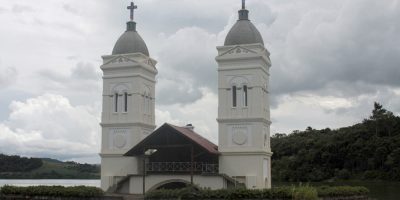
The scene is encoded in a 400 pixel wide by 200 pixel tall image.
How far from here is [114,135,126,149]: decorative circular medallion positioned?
4175 centimetres

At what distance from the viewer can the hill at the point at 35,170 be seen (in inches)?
3858

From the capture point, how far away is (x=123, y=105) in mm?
42406

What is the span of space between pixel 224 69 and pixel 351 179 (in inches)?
2181

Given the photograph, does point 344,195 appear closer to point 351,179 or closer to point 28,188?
point 28,188

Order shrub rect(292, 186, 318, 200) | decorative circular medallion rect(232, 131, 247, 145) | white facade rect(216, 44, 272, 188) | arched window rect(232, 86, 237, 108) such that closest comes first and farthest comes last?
shrub rect(292, 186, 318, 200), white facade rect(216, 44, 272, 188), decorative circular medallion rect(232, 131, 247, 145), arched window rect(232, 86, 237, 108)

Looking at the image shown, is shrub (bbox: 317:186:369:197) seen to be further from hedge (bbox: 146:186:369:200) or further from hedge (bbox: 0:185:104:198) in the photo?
hedge (bbox: 0:185:104:198)

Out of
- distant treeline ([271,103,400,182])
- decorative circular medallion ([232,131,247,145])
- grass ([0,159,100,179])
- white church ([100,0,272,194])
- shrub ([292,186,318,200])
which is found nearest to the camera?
shrub ([292,186,318,200])

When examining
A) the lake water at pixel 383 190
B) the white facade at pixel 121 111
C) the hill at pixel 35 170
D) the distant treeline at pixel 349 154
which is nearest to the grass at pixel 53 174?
the hill at pixel 35 170

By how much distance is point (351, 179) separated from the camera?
3462 inches

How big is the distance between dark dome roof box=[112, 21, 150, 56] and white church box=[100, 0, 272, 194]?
0.66 meters

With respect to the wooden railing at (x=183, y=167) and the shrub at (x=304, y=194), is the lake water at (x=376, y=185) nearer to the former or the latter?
the wooden railing at (x=183, y=167)

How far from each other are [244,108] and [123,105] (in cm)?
964

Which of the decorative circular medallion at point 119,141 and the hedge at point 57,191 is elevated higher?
the decorative circular medallion at point 119,141

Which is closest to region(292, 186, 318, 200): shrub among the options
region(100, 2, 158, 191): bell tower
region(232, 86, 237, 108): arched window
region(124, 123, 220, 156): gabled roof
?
region(124, 123, 220, 156): gabled roof
